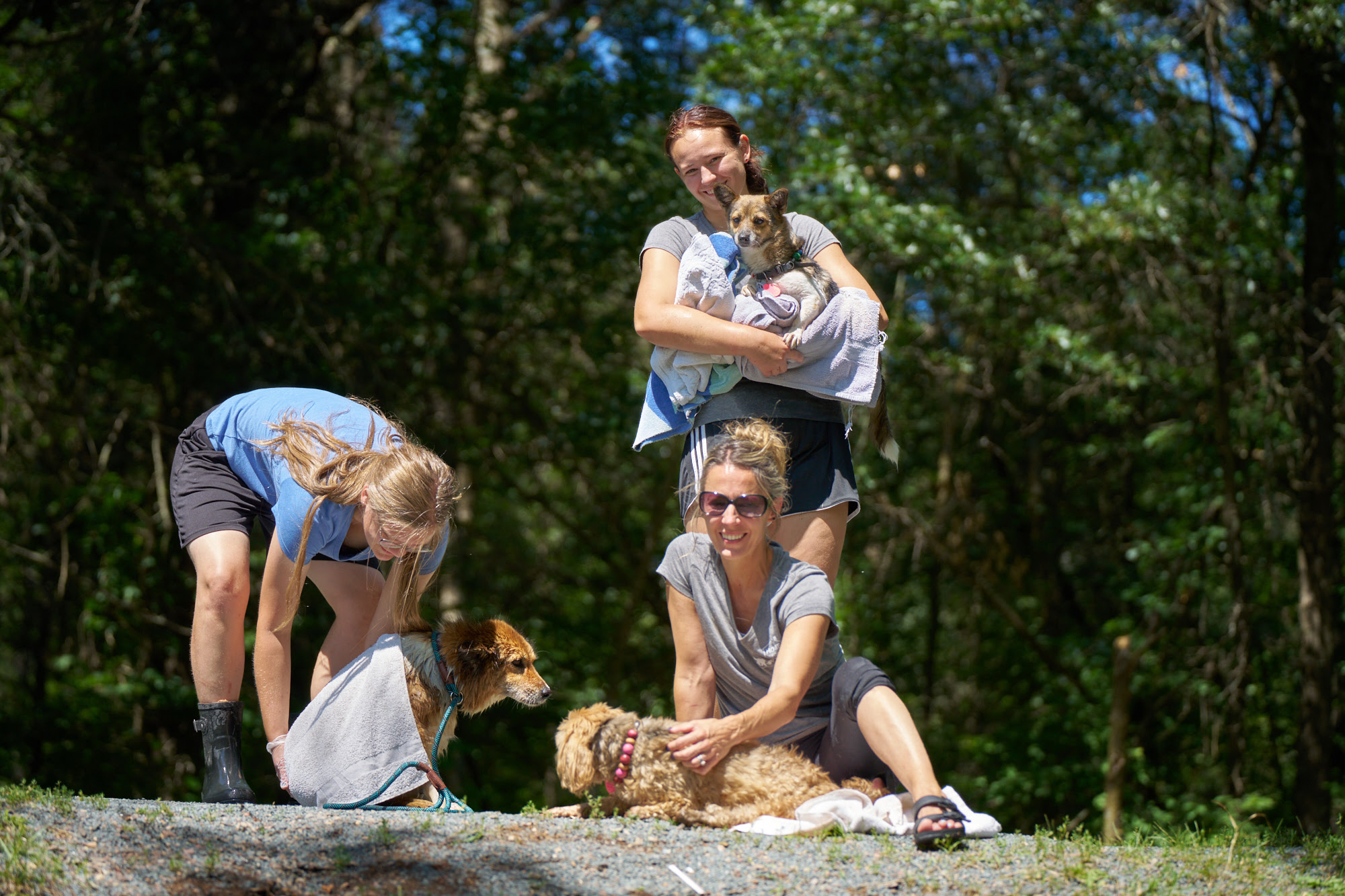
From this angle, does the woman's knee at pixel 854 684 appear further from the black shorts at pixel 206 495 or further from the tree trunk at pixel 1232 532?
the tree trunk at pixel 1232 532

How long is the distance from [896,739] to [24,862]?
2379 mm

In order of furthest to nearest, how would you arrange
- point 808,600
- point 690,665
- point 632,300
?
point 632,300
point 690,665
point 808,600

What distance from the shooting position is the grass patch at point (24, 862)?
2561 millimetres

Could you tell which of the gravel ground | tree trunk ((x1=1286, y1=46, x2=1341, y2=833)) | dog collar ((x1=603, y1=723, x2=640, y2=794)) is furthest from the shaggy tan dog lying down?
tree trunk ((x1=1286, y1=46, x2=1341, y2=833))

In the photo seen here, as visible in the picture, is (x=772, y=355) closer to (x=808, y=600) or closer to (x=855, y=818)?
(x=808, y=600)

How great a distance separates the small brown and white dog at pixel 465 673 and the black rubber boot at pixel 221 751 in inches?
22.6

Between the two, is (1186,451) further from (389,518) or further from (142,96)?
(142,96)

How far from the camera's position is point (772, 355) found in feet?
12.4

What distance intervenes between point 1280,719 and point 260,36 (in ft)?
36.4

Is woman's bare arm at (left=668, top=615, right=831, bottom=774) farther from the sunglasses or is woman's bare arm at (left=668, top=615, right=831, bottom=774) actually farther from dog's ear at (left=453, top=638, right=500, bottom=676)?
dog's ear at (left=453, top=638, right=500, bottom=676)

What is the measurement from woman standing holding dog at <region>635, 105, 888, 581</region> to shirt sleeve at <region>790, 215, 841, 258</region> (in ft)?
0.52

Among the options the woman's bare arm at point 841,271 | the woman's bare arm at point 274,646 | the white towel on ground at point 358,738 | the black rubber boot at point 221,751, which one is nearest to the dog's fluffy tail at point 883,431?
the woman's bare arm at point 841,271

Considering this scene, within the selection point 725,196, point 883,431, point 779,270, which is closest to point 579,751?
point 883,431

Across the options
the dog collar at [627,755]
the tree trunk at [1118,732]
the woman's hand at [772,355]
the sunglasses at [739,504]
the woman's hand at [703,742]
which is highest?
the woman's hand at [772,355]
